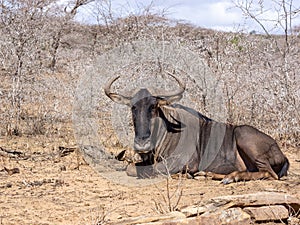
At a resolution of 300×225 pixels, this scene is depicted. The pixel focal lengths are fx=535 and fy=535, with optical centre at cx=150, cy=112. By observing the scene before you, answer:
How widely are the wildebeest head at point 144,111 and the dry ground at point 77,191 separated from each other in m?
0.52

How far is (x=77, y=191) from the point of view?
550 cm

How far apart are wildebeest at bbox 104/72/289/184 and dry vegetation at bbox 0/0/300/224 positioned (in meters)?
0.40

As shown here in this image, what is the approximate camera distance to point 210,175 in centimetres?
636

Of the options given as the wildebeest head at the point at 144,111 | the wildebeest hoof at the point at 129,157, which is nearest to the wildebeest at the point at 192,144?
the wildebeest head at the point at 144,111

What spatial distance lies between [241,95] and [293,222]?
5.16 m

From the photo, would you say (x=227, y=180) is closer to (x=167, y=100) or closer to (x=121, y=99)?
(x=167, y=100)

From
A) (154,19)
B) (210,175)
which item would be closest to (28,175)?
(210,175)

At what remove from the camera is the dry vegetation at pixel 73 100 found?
17.5ft

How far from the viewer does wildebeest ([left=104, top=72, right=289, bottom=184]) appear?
6297 millimetres

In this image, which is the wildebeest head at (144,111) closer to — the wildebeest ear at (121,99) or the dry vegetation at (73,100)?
the wildebeest ear at (121,99)

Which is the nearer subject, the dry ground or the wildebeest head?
the dry ground

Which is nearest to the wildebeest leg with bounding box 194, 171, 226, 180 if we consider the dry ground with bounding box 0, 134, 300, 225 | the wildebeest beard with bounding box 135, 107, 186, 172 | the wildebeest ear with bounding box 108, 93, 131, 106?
the dry ground with bounding box 0, 134, 300, 225

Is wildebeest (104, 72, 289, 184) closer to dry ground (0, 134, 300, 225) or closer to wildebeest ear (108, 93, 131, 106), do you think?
wildebeest ear (108, 93, 131, 106)

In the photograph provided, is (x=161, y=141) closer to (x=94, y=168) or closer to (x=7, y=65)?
(x=94, y=168)
